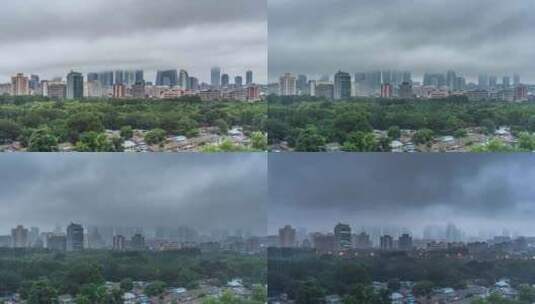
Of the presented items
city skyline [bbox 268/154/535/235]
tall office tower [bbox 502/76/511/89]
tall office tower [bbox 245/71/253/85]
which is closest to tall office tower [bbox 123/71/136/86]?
tall office tower [bbox 245/71/253/85]

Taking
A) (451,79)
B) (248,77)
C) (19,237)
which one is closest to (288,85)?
(248,77)

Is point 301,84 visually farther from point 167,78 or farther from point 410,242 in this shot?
point 410,242

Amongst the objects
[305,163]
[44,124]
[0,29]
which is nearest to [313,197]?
[305,163]

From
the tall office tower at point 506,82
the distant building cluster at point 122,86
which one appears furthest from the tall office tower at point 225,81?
the tall office tower at point 506,82

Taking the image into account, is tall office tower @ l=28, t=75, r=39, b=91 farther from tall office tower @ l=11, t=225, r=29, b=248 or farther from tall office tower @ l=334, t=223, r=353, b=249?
tall office tower @ l=334, t=223, r=353, b=249

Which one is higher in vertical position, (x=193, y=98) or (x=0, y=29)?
(x=0, y=29)

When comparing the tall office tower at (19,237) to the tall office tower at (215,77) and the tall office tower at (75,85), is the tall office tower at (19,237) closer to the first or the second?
the tall office tower at (75,85)

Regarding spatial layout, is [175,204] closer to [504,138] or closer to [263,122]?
[263,122]

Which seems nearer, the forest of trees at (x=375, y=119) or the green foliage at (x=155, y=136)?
the forest of trees at (x=375, y=119)
